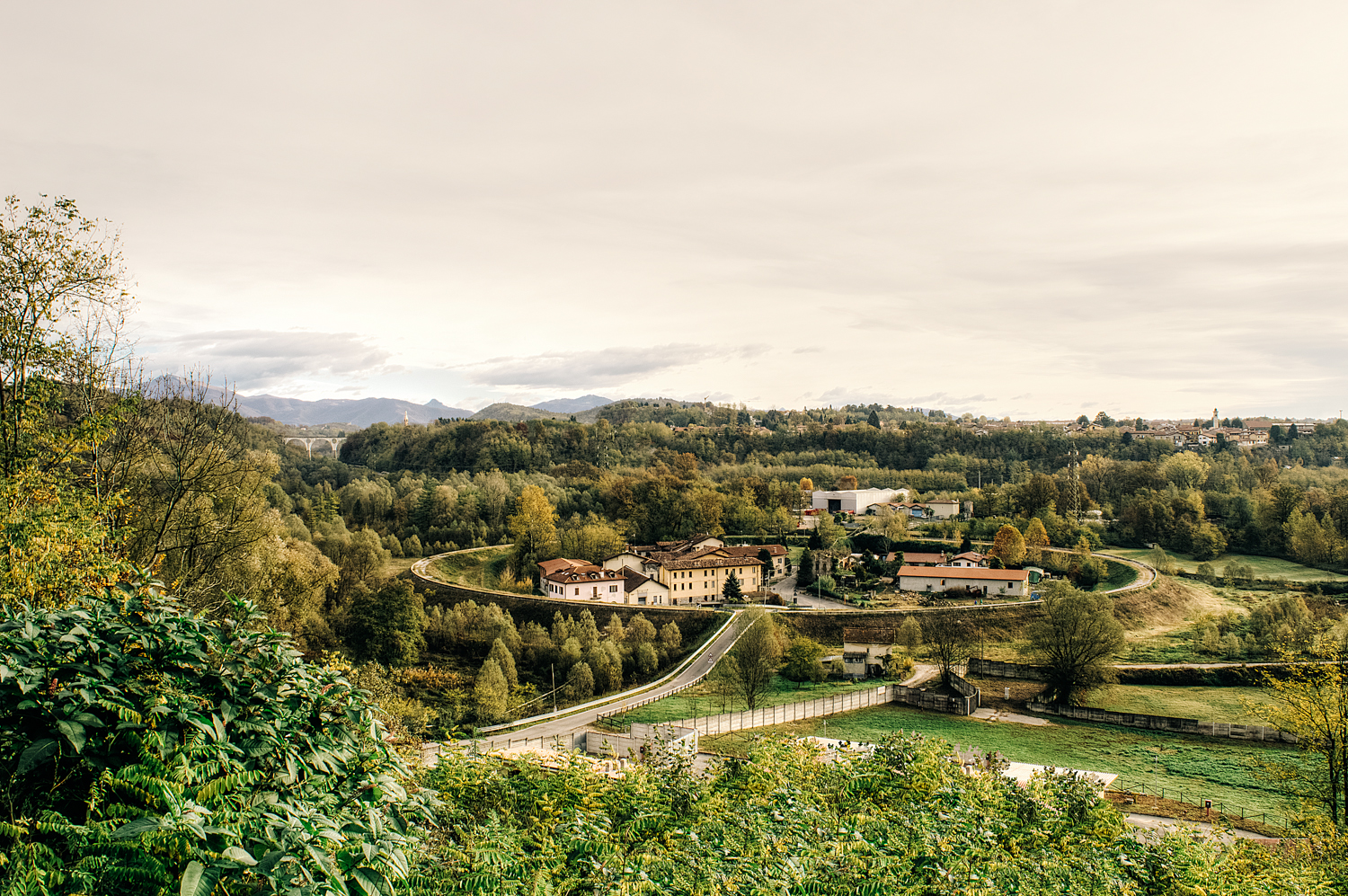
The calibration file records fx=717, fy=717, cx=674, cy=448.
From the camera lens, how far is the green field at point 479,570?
48.0 m

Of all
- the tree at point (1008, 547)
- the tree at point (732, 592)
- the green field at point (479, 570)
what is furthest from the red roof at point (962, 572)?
the green field at point (479, 570)

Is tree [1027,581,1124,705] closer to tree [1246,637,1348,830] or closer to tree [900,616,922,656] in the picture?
tree [900,616,922,656]

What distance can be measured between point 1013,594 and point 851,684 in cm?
1894

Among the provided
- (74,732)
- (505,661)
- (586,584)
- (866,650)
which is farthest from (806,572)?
(74,732)

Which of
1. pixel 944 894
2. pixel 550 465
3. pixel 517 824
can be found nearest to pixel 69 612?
pixel 517 824

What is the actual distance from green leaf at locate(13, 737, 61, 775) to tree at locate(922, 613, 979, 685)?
109 feet

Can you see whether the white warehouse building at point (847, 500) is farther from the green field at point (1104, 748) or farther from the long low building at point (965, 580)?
the green field at point (1104, 748)

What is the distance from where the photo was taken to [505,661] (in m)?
31.2

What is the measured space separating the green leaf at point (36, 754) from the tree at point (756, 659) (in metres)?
27.5

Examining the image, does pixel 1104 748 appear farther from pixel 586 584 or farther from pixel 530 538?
pixel 530 538

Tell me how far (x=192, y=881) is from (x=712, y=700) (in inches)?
1170

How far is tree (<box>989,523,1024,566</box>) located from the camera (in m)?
52.8

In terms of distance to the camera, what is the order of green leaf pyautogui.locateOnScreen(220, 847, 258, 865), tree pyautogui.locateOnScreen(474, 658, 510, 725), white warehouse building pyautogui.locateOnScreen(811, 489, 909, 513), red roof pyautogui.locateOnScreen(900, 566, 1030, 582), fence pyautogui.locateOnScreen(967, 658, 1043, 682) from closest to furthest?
green leaf pyautogui.locateOnScreen(220, 847, 258, 865), tree pyautogui.locateOnScreen(474, 658, 510, 725), fence pyautogui.locateOnScreen(967, 658, 1043, 682), red roof pyautogui.locateOnScreen(900, 566, 1030, 582), white warehouse building pyautogui.locateOnScreen(811, 489, 909, 513)

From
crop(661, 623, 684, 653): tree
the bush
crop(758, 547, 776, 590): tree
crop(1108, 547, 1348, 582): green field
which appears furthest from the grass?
crop(1108, 547, 1348, 582): green field
